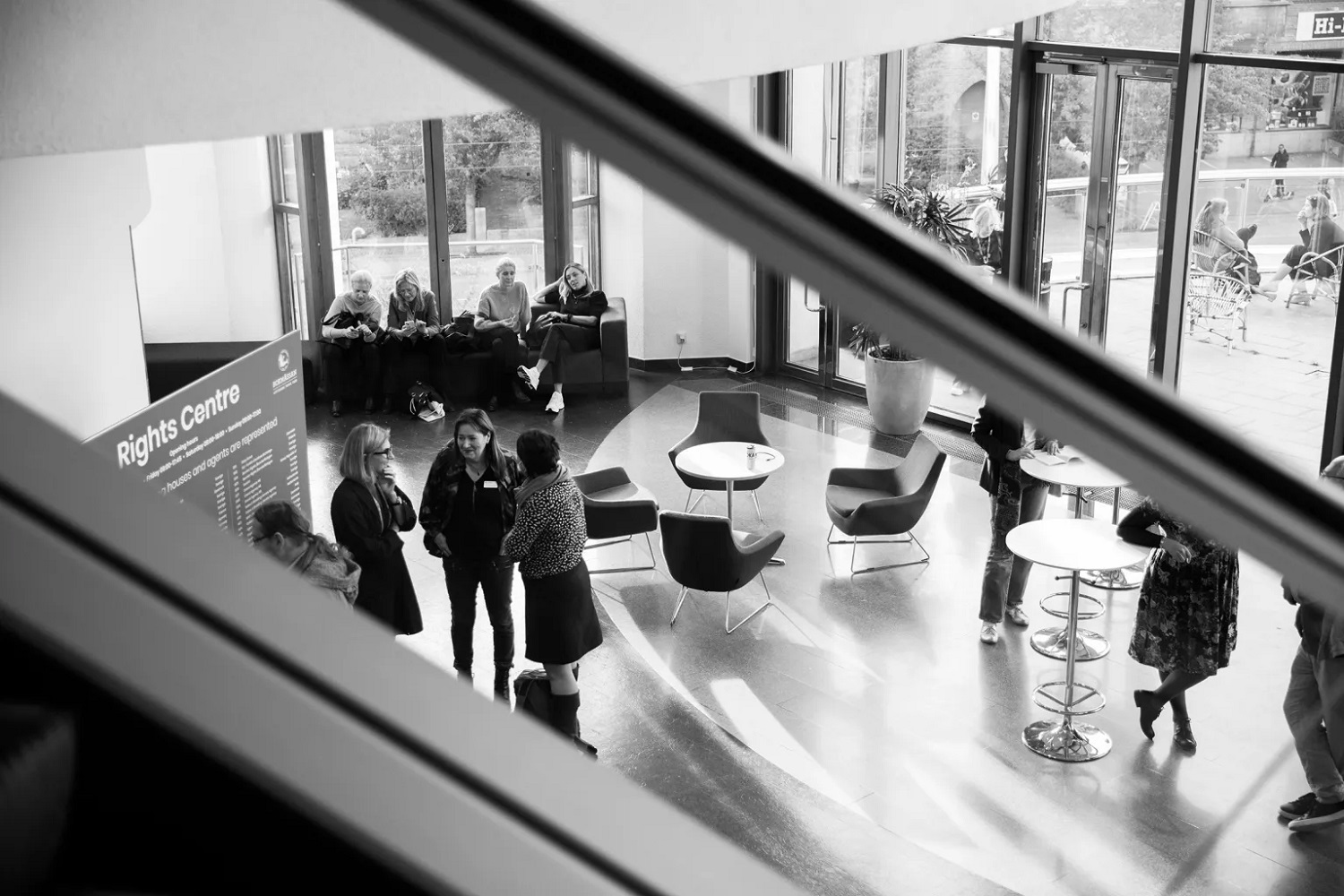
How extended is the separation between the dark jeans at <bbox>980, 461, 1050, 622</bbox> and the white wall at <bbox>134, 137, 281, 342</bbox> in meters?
8.45

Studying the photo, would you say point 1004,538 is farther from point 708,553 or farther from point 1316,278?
point 1316,278

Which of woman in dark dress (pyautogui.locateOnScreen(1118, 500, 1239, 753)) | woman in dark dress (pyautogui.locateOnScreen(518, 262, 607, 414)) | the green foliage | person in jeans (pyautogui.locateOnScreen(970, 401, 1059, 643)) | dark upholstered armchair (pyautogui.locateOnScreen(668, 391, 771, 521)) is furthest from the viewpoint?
woman in dark dress (pyautogui.locateOnScreen(518, 262, 607, 414))

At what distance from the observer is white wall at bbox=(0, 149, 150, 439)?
15.6 feet

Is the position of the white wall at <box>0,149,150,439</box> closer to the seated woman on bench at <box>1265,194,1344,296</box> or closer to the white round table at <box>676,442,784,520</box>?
the white round table at <box>676,442,784,520</box>

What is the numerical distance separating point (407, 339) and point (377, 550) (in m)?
6.54

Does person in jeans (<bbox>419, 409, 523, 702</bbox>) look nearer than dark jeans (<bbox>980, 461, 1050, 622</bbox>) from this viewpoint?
Yes

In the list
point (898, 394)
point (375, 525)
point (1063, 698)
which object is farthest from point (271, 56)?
point (898, 394)

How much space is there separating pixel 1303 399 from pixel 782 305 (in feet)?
18.1

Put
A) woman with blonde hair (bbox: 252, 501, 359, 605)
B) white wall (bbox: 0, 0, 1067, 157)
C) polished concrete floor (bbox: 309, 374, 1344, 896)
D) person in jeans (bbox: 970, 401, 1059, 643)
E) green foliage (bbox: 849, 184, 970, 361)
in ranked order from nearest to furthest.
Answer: white wall (bbox: 0, 0, 1067, 157) → woman with blonde hair (bbox: 252, 501, 359, 605) → polished concrete floor (bbox: 309, 374, 1344, 896) → person in jeans (bbox: 970, 401, 1059, 643) → green foliage (bbox: 849, 184, 970, 361)

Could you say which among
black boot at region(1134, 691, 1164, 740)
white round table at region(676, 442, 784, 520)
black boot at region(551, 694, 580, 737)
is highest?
white round table at region(676, 442, 784, 520)

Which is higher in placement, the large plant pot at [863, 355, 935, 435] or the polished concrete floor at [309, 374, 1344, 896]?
the large plant pot at [863, 355, 935, 435]

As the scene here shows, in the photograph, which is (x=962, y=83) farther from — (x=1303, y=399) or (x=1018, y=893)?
(x=1018, y=893)

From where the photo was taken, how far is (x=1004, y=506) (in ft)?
24.3

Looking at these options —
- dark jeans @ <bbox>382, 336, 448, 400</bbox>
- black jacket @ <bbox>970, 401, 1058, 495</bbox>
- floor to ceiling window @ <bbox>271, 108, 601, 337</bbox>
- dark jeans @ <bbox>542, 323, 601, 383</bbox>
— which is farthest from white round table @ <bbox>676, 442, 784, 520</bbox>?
floor to ceiling window @ <bbox>271, 108, 601, 337</bbox>
